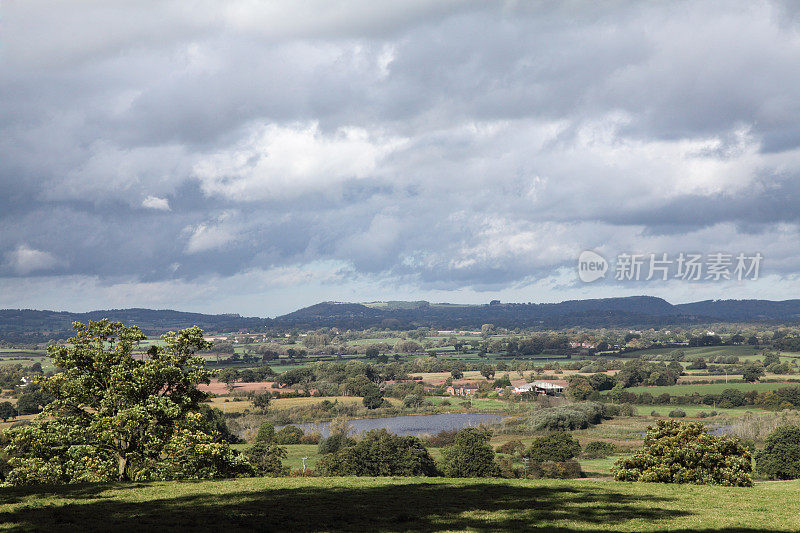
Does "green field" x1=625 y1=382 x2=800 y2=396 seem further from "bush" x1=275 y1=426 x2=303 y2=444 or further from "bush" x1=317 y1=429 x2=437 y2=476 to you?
"bush" x1=317 y1=429 x2=437 y2=476

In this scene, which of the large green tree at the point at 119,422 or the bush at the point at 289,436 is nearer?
the large green tree at the point at 119,422

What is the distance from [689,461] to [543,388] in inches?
5915

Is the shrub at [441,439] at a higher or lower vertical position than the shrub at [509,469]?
lower

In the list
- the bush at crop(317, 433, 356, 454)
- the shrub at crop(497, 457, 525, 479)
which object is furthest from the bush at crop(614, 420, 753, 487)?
the bush at crop(317, 433, 356, 454)

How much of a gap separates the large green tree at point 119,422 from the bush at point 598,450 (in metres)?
78.4

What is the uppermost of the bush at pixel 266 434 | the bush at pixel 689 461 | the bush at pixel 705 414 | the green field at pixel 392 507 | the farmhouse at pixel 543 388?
the green field at pixel 392 507

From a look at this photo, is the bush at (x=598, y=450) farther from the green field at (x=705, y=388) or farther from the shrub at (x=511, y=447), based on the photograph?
the green field at (x=705, y=388)

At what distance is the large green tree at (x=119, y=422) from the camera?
31.0m

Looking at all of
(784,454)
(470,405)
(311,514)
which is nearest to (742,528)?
(311,514)

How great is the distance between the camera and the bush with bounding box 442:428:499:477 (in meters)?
77.7

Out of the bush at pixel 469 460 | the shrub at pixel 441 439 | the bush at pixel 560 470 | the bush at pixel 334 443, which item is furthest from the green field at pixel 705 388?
the bush at pixel 469 460

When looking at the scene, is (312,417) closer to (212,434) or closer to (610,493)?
(212,434)

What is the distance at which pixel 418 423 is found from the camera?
138125 millimetres

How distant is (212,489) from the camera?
2502 cm
